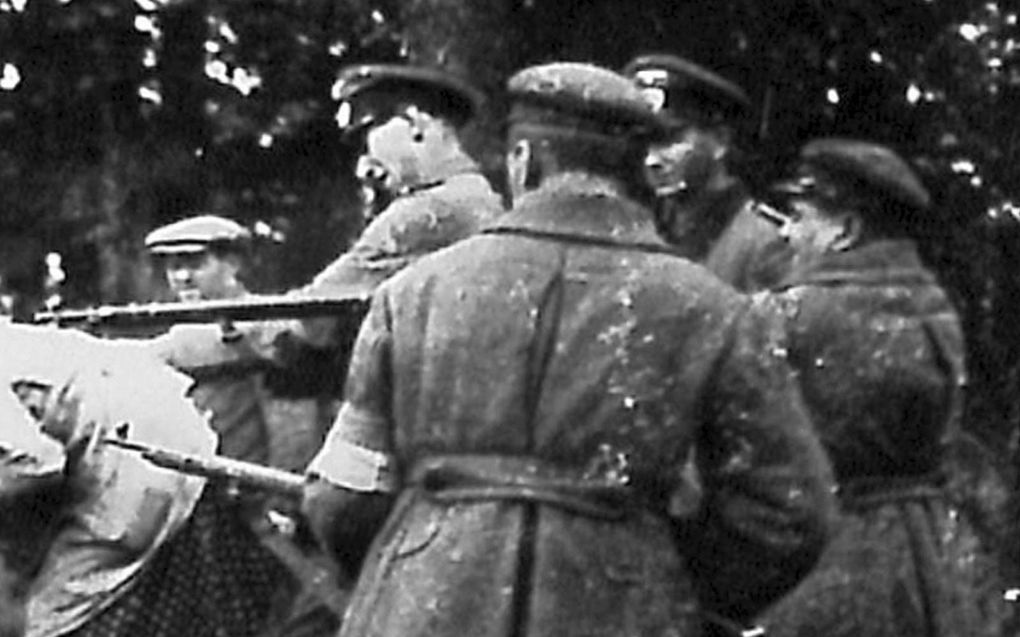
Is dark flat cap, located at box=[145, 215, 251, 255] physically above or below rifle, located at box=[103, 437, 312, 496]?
below

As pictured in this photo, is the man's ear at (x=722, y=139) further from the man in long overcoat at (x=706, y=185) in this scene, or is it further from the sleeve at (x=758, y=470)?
the sleeve at (x=758, y=470)

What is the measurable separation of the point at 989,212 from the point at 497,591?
9817mm

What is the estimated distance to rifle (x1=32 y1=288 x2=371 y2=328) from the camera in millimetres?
12539

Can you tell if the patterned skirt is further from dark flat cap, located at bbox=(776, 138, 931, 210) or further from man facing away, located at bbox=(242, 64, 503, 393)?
dark flat cap, located at bbox=(776, 138, 931, 210)

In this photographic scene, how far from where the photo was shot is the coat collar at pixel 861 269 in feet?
38.0

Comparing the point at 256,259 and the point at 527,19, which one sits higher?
the point at 527,19

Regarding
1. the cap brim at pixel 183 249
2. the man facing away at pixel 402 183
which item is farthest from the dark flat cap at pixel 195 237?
the man facing away at pixel 402 183

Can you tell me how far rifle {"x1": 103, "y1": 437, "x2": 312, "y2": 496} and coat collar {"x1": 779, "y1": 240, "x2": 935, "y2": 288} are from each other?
58.0 inches

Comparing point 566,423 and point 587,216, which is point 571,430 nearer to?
point 566,423

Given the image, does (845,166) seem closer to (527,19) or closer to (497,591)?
(497,591)

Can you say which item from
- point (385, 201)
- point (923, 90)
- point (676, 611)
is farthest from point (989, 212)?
point (676, 611)

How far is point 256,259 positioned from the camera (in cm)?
1966

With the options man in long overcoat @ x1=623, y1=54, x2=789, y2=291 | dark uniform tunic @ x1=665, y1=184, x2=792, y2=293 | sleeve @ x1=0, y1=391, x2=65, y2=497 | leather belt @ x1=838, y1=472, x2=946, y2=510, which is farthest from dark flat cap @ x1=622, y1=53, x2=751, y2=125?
sleeve @ x1=0, y1=391, x2=65, y2=497

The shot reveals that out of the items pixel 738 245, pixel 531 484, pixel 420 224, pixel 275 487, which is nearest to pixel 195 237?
pixel 420 224
